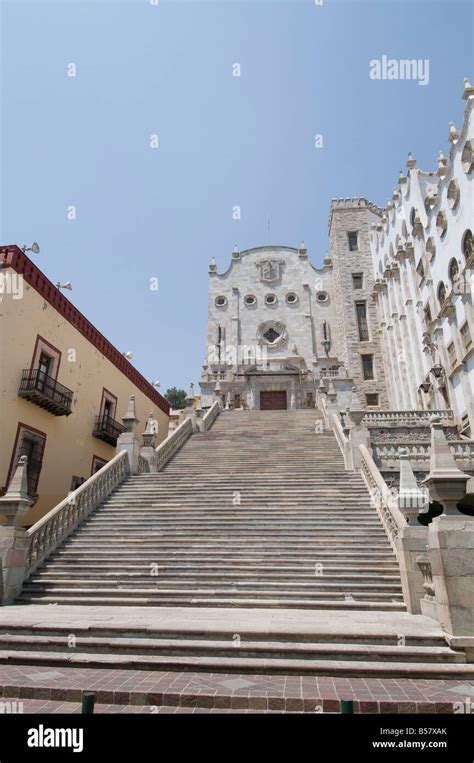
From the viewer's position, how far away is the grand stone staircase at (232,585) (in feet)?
17.4

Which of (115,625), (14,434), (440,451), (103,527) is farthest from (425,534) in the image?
(14,434)

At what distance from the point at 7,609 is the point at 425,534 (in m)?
7.85

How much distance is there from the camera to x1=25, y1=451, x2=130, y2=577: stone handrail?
9414mm

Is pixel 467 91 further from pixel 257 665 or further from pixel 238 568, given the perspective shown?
pixel 257 665

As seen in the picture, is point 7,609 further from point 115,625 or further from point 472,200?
point 472,200

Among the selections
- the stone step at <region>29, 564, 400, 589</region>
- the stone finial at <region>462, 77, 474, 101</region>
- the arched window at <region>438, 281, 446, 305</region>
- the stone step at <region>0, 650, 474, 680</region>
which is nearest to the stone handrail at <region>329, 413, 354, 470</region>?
the stone step at <region>29, 564, 400, 589</region>

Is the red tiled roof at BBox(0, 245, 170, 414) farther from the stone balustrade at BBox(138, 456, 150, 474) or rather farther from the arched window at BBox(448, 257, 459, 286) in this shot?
the arched window at BBox(448, 257, 459, 286)

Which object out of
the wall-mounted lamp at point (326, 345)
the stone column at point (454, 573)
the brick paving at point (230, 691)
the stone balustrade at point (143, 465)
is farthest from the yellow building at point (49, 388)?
the wall-mounted lamp at point (326, 345)

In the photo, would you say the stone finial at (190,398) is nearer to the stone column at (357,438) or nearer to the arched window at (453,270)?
the stone column at (357,438)

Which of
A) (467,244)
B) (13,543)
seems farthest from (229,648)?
(467,244)

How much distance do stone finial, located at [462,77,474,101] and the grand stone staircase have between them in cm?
1640

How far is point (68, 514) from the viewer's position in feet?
35.7

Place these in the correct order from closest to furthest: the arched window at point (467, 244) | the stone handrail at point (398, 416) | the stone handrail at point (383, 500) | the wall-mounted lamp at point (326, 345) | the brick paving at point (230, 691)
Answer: the brick paving at point (230, 691) < the stone handrail at point (383, 500) < the stone handrail at point (398, 416) < the arched window at point (467, 244) < the wall-mounted lamp at point (326, 345)

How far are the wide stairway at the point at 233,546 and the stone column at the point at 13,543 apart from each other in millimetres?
335
